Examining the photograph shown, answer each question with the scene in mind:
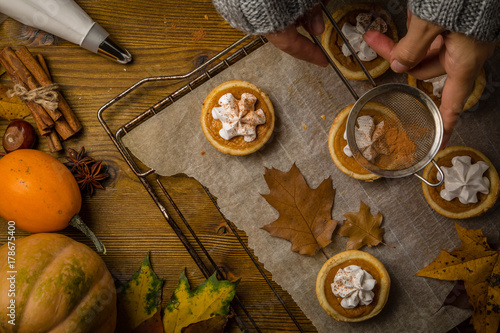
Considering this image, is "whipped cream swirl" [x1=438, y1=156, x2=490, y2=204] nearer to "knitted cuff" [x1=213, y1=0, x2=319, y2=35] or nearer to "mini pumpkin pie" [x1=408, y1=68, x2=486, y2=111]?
"mini pumpkin pie" [x1=408, y1=68, x2=486, y2=111]

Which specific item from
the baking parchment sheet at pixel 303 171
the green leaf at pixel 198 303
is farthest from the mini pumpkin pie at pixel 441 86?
the green leaf at pixel 198 303

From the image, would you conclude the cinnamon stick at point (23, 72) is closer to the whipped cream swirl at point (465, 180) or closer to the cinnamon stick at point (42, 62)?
the cinnamon stick at point (42, 62)

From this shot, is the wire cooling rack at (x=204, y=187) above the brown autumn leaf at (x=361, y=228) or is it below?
above

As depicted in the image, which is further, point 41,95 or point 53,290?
point 41,95

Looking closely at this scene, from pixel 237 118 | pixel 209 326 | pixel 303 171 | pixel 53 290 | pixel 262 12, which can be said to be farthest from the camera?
pixel 303 171

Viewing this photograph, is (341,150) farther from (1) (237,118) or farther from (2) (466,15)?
(2) (466,15)

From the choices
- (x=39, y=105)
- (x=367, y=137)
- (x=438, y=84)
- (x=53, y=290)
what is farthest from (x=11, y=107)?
(x=438, y=84)

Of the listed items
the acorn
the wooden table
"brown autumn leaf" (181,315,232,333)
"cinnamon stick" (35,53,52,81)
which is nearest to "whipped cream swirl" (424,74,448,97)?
the wooden table

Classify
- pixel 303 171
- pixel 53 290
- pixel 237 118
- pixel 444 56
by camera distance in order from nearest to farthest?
pixel 444 56 < pixel 53 290 < pixel 237 118 < pixel 303 171

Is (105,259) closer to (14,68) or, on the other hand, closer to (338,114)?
(14,68)
